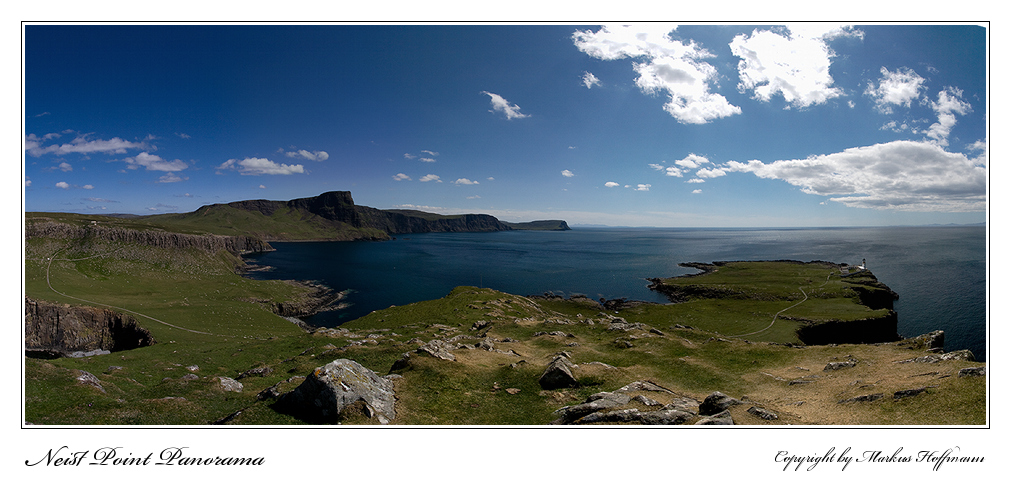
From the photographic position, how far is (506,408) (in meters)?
17.9

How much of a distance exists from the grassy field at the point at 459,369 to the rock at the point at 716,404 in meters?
0.76

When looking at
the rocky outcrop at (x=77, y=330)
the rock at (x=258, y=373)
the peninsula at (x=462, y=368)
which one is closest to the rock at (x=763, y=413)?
the peninsula at (x=462, y=368)

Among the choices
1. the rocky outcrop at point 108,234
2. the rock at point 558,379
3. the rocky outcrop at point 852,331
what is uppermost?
the rocky outcrop at point 108,234

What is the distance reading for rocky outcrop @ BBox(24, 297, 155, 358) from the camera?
156 ft

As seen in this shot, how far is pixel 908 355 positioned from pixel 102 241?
171697 millimetres

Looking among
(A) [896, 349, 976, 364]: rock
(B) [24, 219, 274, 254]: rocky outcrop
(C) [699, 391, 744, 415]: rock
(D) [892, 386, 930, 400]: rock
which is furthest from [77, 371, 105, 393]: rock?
(B) [24, 219, 274, 254]: rocky outcrop

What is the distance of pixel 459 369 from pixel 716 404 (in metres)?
13.8

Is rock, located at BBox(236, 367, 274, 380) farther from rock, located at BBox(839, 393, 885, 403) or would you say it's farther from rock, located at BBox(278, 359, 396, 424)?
rock, located at BBox(839, 393, 885, 403)

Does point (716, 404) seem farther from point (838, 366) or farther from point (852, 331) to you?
point (852, 331)

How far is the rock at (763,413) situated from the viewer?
1440 cm

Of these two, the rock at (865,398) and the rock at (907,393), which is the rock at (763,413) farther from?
the rock at (907,393)

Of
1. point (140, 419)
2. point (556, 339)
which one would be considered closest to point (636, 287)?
point (556, 339)
